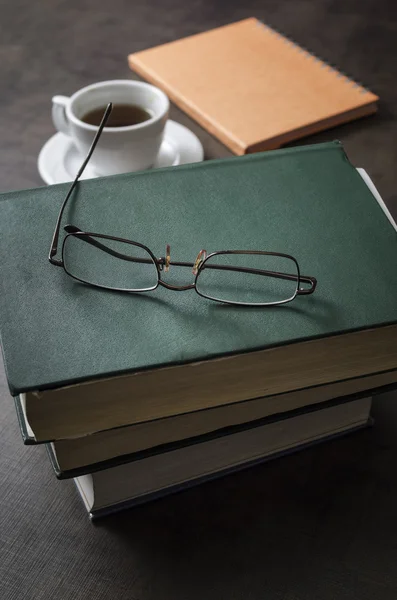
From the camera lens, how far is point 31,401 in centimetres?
47

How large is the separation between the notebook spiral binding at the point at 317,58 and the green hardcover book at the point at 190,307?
0.43m

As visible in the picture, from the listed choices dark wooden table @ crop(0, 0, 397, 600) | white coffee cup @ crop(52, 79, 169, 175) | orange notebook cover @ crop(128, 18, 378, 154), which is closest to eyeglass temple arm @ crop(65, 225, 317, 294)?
dark wooden table @ crop(0, 0, 397, 600)

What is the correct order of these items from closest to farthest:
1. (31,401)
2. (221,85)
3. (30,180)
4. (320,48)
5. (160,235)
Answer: (31,401), (160,235), (30,180), (221,85), (320,48)

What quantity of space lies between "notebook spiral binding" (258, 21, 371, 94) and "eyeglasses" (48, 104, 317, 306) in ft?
1.82

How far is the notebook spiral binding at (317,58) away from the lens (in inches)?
40.5

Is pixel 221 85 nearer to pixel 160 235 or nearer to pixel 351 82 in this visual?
pixel 351 82

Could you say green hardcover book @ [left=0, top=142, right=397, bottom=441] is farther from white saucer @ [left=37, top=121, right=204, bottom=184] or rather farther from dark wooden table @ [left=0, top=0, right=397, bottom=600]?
white saucer @ [left=37, top=121, right=204, bottom=184]

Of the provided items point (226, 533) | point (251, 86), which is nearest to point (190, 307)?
point (226, 533)

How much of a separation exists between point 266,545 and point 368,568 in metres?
0.07

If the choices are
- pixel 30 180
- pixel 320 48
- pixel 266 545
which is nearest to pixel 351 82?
pixel 320 48

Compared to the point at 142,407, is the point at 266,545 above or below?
below

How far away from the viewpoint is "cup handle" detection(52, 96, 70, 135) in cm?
87

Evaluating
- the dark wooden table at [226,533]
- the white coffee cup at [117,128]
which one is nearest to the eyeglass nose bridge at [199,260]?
the dark wooden table at [226,533]

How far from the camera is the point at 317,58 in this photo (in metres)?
1.09
